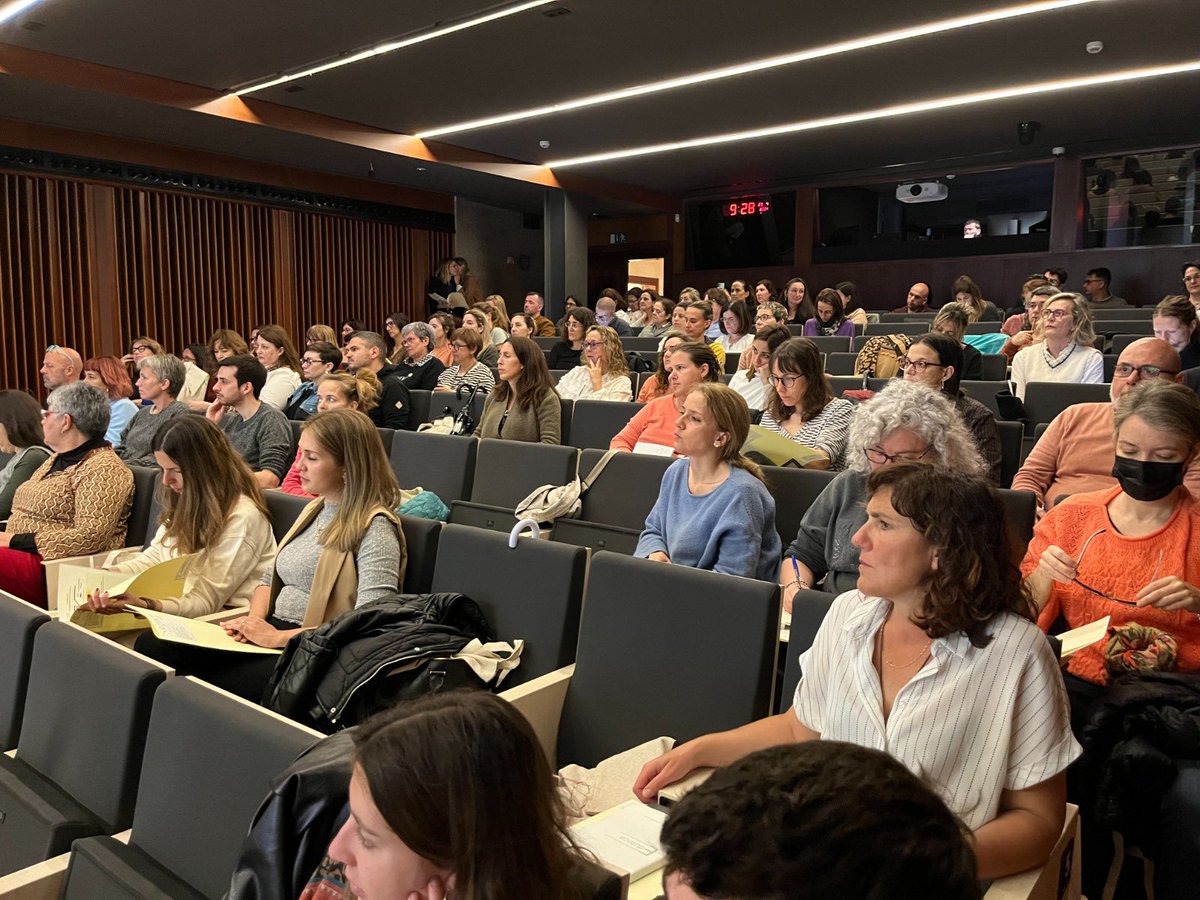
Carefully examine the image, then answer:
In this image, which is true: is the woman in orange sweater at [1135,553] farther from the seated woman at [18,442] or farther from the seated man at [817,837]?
the seated woman at [18,442]

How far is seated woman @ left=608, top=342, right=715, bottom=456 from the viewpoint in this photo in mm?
4008

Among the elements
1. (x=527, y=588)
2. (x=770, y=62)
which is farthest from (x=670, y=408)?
(x=770, y=62)

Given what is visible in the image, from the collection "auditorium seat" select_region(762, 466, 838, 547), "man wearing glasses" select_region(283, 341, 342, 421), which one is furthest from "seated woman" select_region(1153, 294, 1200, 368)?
"man wearing glasses" select_region(283, 341, 342, 421)

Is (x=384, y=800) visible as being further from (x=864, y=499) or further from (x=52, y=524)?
(x=52, y=524)

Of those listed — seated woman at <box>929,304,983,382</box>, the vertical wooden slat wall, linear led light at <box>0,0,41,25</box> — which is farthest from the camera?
the vertical wooden slat wall

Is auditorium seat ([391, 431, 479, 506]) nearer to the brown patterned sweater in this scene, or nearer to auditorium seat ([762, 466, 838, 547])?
the brown patterned sweater

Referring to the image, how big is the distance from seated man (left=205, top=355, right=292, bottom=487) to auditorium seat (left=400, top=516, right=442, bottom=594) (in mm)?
1911

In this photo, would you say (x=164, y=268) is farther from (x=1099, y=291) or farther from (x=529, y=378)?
(x=1099, y=291)

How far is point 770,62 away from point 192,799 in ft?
21.3

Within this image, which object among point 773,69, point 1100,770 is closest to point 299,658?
point 1100,770

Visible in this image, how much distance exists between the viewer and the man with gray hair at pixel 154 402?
4703mm

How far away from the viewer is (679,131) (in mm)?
9125

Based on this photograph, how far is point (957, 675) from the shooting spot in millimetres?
1436

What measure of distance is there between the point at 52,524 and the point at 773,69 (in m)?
5.69
